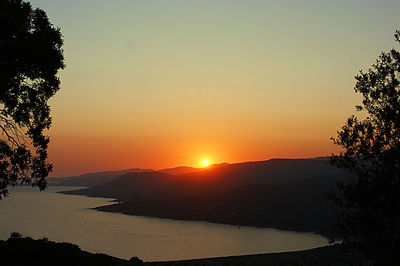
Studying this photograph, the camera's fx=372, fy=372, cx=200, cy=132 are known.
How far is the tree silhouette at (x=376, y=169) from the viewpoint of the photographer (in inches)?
867

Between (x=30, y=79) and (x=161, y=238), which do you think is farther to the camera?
(x=161, y=238)


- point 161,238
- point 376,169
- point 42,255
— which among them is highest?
point 376,169

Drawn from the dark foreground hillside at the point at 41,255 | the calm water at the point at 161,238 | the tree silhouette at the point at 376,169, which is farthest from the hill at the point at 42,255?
the calm water at the point at 161,238

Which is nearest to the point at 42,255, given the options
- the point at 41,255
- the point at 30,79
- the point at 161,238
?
the point at 41,255

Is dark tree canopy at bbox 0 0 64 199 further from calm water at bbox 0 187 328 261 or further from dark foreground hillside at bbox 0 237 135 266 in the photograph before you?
calm water at bbox 0 187 328 261

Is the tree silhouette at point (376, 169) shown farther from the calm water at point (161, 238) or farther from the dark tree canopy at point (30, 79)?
the calm water at point (161, 238)

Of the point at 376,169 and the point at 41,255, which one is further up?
the point at 376,169

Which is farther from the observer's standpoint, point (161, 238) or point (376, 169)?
point (161, 238)

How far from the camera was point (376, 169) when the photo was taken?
912 inches

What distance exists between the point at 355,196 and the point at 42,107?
22444 millimetres

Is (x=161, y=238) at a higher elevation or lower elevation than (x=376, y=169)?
lower

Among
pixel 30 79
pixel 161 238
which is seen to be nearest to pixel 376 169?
pixel 30 79

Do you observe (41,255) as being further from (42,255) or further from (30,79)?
(30,79)

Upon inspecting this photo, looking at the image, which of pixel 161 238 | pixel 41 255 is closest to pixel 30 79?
pixel 41 255
